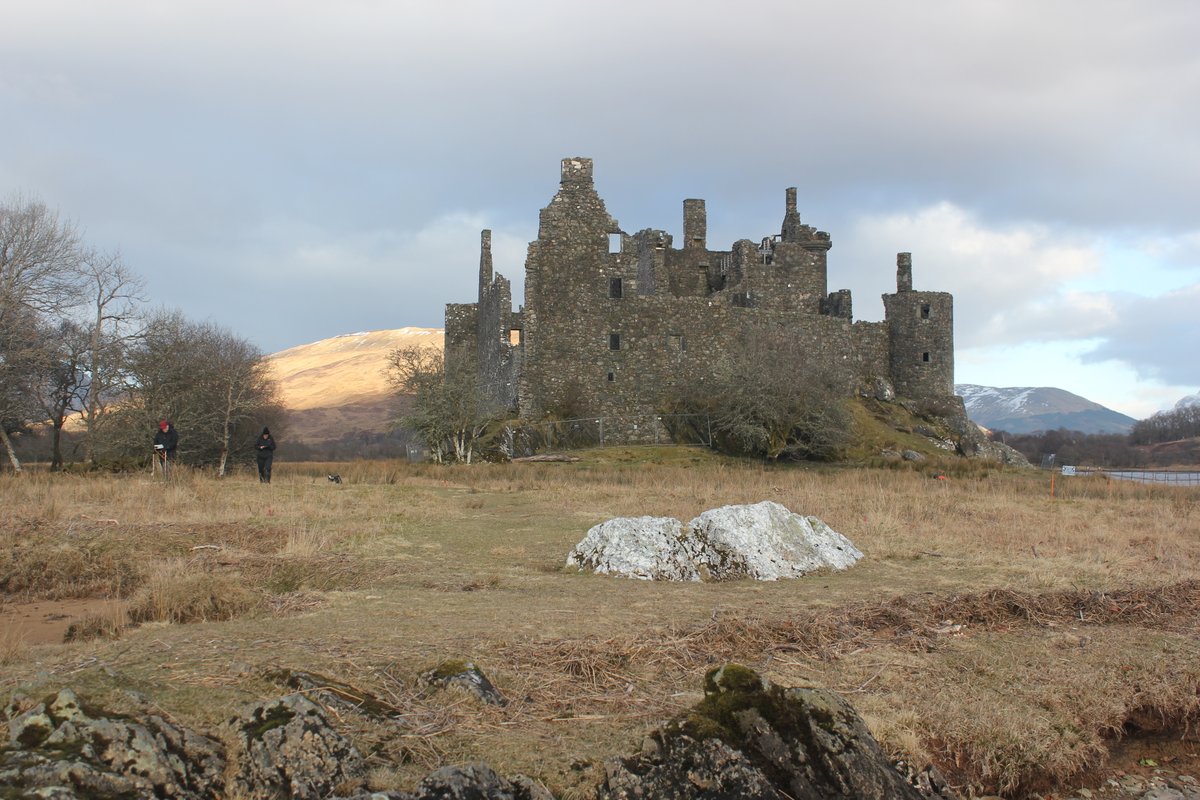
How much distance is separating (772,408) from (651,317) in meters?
5.72

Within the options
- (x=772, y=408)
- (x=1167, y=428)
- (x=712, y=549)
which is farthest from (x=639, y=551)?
(x=1167, y=428)

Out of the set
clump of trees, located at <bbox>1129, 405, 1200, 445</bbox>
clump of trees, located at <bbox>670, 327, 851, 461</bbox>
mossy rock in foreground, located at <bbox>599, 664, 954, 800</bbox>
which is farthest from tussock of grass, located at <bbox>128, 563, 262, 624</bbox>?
clump of trees, located at <bbox>1129, 405, 1200, 445</bbox>

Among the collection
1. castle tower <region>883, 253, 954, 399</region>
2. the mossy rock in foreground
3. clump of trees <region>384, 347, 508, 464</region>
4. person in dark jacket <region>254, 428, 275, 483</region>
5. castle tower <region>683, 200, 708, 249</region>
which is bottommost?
the mossy rock in foreground

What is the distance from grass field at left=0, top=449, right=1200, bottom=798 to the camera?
256 inches

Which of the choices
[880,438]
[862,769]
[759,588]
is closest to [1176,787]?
[862,769]

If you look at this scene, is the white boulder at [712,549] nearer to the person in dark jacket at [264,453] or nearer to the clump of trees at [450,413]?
the person in dark jacket at [264,453]

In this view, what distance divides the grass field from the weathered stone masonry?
1690 centimetres

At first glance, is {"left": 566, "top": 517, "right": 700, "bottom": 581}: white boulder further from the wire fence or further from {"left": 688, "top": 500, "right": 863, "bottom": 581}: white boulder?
the wire fence

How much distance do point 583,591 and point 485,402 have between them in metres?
27.0

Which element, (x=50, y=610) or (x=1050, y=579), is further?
(x=1050, y=579)

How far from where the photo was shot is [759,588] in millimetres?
11906

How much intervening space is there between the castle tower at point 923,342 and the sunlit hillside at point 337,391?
2552 inches

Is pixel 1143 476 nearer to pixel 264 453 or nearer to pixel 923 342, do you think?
pixel 923 342

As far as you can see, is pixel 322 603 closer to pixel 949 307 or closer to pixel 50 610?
pixel 50 610
